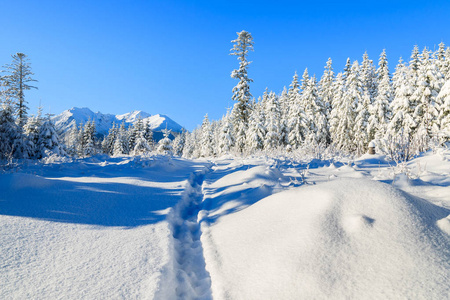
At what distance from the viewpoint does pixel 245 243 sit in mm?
2791

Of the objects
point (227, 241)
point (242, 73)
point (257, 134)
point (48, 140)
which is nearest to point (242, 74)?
point (242, 73)

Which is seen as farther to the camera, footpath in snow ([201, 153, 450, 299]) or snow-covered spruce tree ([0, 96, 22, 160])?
snow-covered spruce tree ([0, 96, 22, 160])

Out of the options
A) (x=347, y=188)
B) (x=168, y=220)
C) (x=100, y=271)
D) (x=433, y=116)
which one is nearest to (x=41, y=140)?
(x=168, y=220)

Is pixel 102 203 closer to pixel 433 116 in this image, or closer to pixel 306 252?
pixel 306 252

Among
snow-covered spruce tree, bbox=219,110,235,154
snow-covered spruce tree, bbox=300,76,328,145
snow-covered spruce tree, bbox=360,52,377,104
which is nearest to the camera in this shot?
snow-covered spruce tree, bbox=300,76,328,145

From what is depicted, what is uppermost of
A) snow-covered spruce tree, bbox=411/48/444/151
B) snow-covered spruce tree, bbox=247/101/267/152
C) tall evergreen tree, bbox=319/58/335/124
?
tall evergreen tree, bbox=319/58/335/124

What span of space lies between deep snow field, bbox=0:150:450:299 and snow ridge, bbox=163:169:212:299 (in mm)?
14

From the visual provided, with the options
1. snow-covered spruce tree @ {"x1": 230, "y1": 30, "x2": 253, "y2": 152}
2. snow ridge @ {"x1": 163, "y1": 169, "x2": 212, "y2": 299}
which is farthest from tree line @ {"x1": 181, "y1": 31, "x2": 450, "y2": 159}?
snow ridge @ {"x1": 163, "y1": 169, "x2": 212, "y2": 299}

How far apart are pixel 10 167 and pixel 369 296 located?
871cm

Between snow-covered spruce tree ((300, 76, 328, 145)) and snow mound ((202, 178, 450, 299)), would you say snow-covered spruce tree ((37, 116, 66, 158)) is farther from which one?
snow-covered spruce tree ((300, 76, 328, 145))

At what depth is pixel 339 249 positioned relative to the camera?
2178 mm

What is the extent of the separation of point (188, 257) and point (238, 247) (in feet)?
2.00

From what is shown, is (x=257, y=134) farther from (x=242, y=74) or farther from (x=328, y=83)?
(x=328, y=83)

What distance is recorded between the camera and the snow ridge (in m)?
2.19
